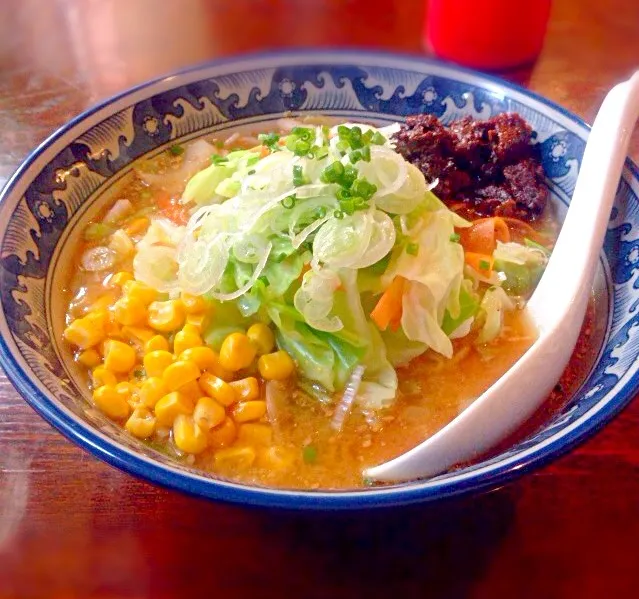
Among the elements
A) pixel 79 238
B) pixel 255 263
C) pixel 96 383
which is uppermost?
pixel 79 238

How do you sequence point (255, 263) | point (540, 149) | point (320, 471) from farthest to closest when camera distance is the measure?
point (540, 149) < point (255, 263) < point (320, 471)

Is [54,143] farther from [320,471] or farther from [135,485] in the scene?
[320,471]

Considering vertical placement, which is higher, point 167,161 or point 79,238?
point 167,161

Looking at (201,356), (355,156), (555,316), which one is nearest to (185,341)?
(201,356)

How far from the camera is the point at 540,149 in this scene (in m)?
1.61

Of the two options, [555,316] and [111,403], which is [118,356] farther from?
[555,316]

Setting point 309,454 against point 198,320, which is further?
point 198,320

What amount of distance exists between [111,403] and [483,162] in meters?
1.10

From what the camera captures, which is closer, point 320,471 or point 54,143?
point 320,471

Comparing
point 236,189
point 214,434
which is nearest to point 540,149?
point 236,189

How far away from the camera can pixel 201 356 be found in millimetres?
1188

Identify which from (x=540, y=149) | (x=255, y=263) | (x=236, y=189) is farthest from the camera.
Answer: (x=540, y=149)

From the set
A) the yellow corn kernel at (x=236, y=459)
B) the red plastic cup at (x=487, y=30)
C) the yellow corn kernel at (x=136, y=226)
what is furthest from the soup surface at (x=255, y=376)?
the red plastic cup at (x=487, y=30)

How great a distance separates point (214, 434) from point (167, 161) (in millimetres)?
888
